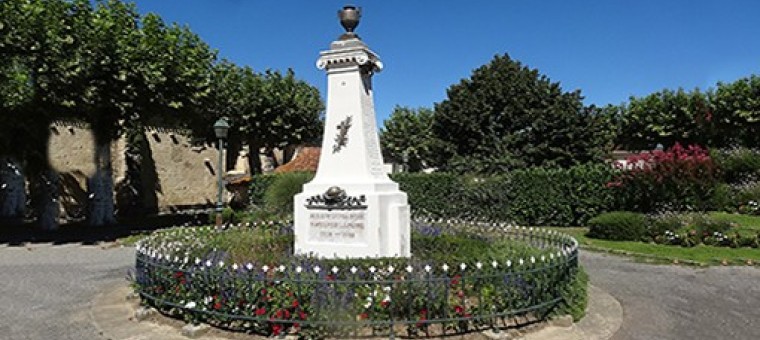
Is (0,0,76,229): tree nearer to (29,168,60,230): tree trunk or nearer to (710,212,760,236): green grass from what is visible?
(29,168,60,230): tree trunk

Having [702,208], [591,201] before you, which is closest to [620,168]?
[591,201]

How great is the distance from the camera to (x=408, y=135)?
4872cm

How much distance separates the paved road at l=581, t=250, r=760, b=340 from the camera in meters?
6.39

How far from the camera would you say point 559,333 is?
19.9ft

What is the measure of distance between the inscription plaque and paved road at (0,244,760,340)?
3.75 metres

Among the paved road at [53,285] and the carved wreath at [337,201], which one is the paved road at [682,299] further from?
the paved road at [53,285]

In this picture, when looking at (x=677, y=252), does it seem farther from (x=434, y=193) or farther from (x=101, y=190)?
(x=101, y=190)

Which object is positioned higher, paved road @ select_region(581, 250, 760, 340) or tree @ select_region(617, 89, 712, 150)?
tree @ select_region(617, 89, 712, 150)

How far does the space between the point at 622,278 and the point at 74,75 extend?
53.2ft

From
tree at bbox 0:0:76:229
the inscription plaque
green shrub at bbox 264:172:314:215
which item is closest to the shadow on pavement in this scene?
tree at bbox 0:0:76:229

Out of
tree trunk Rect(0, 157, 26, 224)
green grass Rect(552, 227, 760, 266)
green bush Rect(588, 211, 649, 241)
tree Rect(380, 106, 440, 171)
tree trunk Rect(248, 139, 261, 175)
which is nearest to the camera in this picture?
green grass Rect(552, 227, 760, 266)

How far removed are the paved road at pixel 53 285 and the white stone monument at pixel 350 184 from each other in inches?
148

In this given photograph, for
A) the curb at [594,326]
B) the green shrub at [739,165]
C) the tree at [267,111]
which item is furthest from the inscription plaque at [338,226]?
the green shrub at [739,165]

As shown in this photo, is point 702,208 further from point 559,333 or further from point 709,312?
point 559,333
